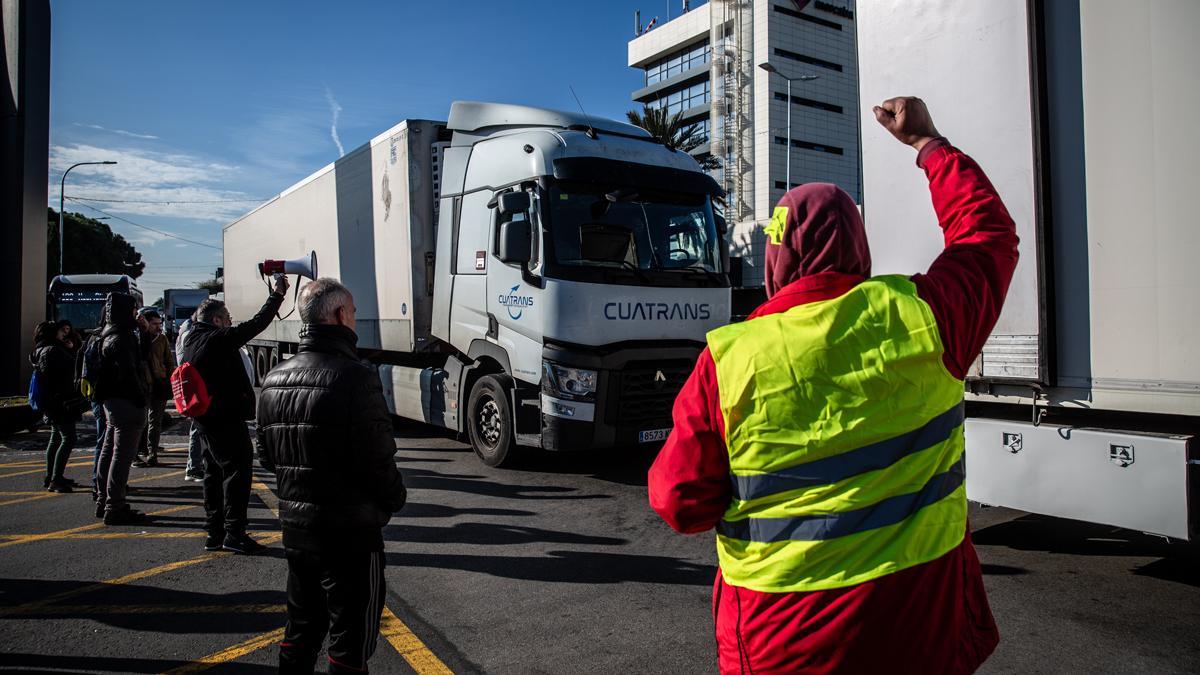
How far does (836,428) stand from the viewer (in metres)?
1.55

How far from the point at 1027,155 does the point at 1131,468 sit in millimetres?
1637

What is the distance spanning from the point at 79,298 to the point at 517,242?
2229 cm

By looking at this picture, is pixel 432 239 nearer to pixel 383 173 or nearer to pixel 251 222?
pixel 383 173

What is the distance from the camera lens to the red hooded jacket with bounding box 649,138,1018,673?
1561 millimetres

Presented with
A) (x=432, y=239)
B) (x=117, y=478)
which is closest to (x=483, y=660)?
(x=117, y=478)

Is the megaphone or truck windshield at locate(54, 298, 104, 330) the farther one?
truck windshield at locate(54, 298, 104, 330)

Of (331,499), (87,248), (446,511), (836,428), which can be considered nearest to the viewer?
(836,428)

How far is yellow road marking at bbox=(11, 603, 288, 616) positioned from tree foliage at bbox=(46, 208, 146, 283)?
182 ft

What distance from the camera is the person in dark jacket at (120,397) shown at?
6.11 metres

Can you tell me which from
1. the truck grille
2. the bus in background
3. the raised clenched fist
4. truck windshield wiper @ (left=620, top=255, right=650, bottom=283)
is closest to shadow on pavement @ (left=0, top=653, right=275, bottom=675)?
the raised clenched fist

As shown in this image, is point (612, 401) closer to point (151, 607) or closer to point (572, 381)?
point (572, 381)

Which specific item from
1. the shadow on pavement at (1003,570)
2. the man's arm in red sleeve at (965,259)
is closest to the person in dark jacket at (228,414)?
the man's arm in red sleeve at (965,259)

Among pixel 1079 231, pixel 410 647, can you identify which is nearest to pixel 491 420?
pixel 410 647

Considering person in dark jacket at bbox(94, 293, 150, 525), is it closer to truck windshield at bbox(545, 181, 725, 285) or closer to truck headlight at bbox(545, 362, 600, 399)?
truck headlight at bbox(545, 362, 600, 399)
